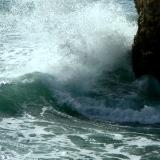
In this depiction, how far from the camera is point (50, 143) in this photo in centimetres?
1003

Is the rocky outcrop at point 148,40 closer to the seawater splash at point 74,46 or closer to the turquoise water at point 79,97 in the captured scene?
the turquoise water at point 79,97

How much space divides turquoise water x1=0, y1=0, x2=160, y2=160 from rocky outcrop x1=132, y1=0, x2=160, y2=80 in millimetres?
407

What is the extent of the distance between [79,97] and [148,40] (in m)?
2.13

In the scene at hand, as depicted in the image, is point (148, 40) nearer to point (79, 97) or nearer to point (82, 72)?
point (79, 97)

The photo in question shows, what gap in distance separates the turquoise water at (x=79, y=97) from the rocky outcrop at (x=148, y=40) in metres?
0.41

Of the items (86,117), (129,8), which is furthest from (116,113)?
(129,8)

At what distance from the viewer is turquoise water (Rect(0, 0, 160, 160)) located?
986 cm

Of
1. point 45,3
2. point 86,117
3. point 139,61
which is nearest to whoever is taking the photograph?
point 86,117

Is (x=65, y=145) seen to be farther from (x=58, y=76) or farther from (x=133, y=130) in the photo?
(x=58, y=76)

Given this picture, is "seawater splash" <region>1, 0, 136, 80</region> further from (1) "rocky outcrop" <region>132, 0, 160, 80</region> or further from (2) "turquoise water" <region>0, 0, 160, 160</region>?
(1) "rocky outcrop" <region>132, 0, 160, 80</region>

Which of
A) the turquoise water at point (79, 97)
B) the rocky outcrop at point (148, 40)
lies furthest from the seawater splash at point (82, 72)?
the rocky outcrop at point (148, 40)

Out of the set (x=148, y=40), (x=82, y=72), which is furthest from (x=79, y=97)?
(x=148, y=40)

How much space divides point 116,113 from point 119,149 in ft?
6.20

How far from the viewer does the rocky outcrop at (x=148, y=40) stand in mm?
11607
